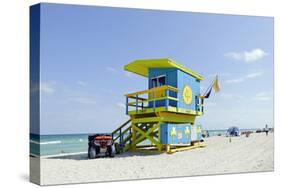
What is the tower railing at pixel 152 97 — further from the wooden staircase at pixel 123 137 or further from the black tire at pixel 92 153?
the black tire at pixel 92 153

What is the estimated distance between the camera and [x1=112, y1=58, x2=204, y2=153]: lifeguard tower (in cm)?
1155

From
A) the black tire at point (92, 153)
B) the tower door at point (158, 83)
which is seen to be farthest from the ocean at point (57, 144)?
the tower door at point (158, 83)

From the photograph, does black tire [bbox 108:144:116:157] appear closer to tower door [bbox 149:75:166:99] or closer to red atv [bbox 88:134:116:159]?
red atv [bbox 88:134:116:159]

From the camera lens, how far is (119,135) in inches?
451

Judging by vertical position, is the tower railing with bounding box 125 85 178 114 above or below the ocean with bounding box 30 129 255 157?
above

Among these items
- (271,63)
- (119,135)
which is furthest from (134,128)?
(271,63)

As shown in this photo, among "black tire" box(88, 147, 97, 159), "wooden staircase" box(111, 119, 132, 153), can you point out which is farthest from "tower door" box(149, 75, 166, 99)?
"black tire" box(88, 147, 97, 159)

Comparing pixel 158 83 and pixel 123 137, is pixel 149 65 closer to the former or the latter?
pixel 158 83

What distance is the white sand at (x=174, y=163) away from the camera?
34.2 ft

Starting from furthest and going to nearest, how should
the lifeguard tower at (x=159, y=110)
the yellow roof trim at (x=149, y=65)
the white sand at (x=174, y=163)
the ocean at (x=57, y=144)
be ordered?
the lifeguard tower at (x=159, y=110) → the yellow roof trim at (x=149, y=65) → the white sand at (x=174, y=163) → the ocean at (x=57, y=144)

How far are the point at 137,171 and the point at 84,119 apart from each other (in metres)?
1.43

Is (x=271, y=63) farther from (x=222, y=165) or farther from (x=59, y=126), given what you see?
(x=59, y=126)

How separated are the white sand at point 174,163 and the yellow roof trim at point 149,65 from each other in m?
1.63

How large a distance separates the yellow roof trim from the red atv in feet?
4.51
